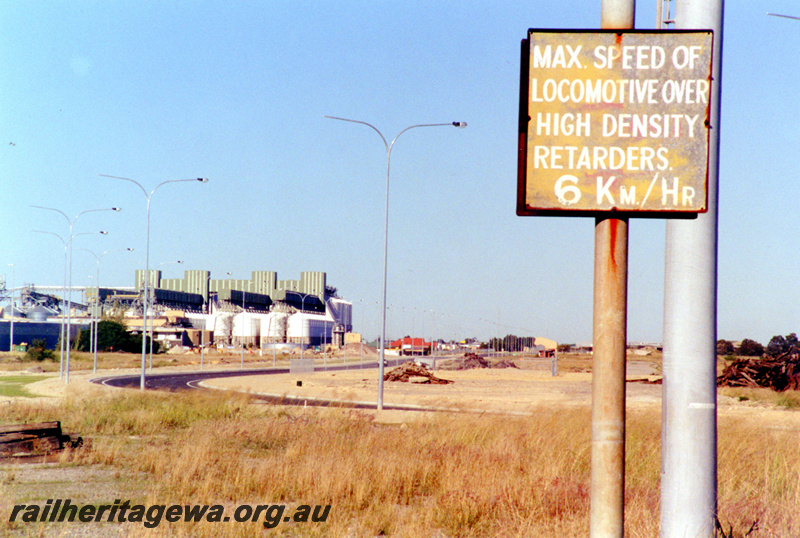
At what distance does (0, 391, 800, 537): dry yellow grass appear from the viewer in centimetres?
788

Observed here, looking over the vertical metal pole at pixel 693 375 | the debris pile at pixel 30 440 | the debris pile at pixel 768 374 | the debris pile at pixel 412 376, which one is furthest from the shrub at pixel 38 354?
the vertical metal pole at pixel 693 375

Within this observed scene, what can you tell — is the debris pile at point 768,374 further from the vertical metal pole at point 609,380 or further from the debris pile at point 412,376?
the vertical metal pole at point 609,380

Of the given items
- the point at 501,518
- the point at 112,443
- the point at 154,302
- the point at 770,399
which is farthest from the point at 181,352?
the point at 501,518

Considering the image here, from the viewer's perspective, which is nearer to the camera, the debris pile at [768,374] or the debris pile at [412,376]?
the debris pile at [768,374]

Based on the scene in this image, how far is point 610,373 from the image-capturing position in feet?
15.2

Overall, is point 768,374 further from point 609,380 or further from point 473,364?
point 609,380

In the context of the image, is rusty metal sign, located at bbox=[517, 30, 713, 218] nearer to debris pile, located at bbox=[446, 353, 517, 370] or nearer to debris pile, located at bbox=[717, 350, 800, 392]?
debris pile, located at bbox=[717, 350, 800, 392]

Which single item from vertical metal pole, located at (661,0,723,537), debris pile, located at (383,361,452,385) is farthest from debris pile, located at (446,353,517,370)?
vertical metal pole, located at (661,0,723,537)

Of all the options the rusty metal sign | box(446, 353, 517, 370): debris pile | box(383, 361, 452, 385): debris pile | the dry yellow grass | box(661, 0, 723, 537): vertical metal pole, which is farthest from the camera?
box(446, 353, 517, 370): debris pile

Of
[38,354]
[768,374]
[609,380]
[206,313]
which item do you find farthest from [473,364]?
[206,313]

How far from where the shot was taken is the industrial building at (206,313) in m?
138

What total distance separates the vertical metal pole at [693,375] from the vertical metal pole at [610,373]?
1032mm

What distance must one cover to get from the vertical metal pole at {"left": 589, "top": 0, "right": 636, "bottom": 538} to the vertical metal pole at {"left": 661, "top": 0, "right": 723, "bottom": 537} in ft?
3.39

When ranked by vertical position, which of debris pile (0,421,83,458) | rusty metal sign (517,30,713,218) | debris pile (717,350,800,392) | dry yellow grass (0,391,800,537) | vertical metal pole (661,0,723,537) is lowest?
debris pile (717,350,800,392)
